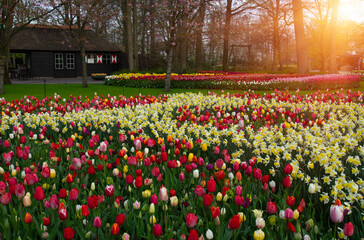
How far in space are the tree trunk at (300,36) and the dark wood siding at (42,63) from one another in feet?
72.7

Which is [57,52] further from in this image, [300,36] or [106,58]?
[300,36]

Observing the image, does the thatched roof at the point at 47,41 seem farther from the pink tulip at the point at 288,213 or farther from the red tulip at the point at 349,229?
the red tulip at the point at 349,229

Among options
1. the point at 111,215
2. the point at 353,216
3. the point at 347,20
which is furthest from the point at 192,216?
the point at 347,20

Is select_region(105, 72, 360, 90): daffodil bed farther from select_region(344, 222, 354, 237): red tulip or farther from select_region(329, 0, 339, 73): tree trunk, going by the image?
select_region(344, 222, 354, 237): red tulip

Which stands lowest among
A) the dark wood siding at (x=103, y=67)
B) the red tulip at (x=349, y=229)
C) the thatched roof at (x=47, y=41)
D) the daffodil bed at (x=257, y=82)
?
the red tulip at (x=349, y=229)

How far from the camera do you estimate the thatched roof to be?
2956cm

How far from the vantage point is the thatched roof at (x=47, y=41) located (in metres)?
29.6

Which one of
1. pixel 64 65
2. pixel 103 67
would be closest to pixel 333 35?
pixel 103 67

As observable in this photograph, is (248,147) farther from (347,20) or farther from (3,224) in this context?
(347,20)

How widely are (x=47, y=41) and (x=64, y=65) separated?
2667mm

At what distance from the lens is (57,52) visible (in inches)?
1228

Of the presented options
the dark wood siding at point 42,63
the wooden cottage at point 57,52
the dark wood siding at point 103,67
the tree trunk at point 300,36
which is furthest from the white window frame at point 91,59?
the tree trunk at point 300,36

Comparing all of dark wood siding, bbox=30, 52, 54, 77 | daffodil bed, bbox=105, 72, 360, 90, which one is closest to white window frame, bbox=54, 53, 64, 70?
dark wood siding, bbox=30, 52, 54, 77

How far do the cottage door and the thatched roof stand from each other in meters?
0.94
